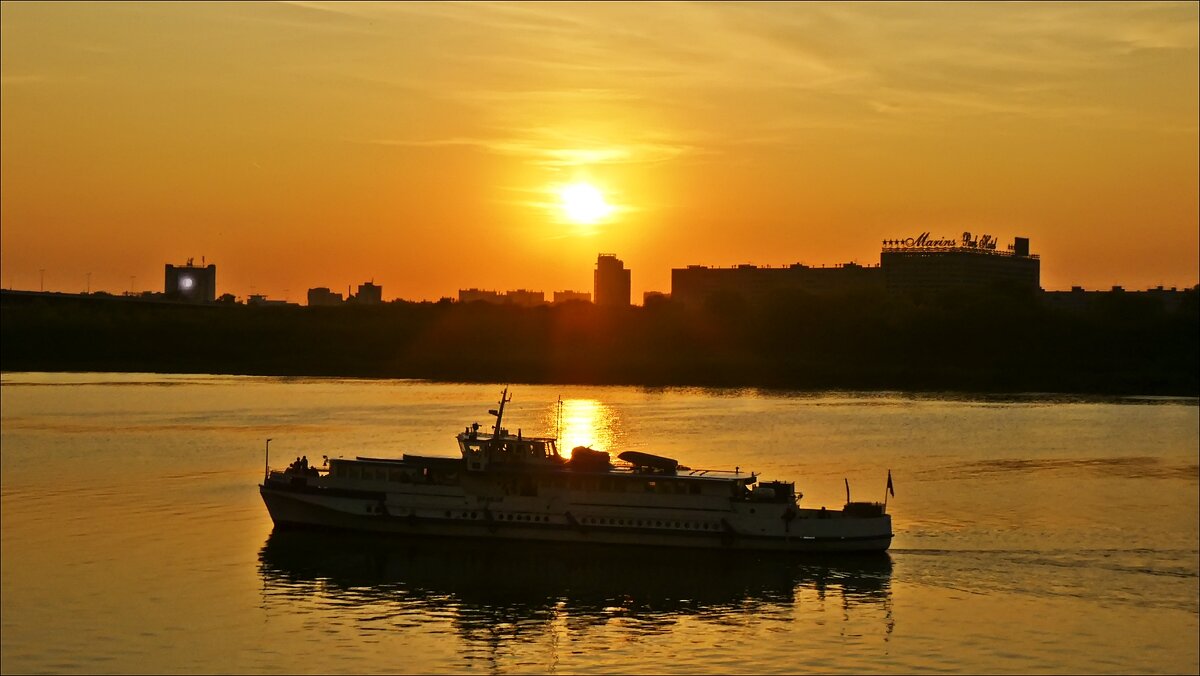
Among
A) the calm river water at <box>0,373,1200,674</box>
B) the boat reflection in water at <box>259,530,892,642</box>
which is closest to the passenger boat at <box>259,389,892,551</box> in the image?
the boat reflection in water at <box>259,530,892,642</box>

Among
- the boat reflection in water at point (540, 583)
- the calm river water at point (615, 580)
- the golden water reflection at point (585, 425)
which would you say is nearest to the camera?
the calm river water at point (615, 580)

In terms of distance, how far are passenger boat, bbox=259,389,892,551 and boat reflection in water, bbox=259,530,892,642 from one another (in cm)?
77

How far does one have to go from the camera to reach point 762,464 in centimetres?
10319

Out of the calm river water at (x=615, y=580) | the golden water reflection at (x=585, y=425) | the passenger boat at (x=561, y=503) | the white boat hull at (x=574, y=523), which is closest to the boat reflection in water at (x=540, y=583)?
the calm river water at (x=615, y=580)

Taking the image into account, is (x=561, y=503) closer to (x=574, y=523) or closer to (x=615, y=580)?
(x=574, y=523)

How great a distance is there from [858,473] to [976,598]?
36838 millimetres

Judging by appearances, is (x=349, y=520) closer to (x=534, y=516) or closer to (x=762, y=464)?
(x=534, y=516)

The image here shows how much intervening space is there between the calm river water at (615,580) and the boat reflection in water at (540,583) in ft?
0.64

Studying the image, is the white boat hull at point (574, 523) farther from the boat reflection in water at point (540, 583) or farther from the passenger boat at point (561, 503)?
the boat reflection in water at point (540, 583)

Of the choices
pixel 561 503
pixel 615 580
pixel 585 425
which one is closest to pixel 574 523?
pixel 561 503

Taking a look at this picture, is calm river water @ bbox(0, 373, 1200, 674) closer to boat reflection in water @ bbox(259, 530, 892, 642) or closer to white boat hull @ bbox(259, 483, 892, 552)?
boat reflection in water @ bbox(259, 530, 892, 642)

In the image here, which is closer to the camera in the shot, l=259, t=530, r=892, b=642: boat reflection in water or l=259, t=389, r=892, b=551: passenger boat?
l=259, t=530, r=892, b=642: boat reflection in water

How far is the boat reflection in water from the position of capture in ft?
200

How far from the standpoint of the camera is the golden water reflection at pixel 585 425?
116m
